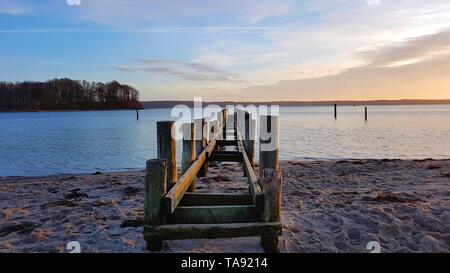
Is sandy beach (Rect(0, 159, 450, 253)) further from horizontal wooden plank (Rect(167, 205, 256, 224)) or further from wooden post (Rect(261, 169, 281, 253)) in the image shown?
wooden post (Rect(261, 169, 281, 253))

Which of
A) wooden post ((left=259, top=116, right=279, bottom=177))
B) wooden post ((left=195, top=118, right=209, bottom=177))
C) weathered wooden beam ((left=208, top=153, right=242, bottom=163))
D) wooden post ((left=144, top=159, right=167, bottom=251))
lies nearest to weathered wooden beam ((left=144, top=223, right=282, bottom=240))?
wooden post ((left=144, top=159, right=167, bottom=251))

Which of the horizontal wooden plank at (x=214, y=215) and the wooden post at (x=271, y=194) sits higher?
the wooden post at (x=271, y=194)

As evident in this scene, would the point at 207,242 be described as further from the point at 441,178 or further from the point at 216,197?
the point at 441,178

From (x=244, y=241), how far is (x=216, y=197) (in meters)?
0.75

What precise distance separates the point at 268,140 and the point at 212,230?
1702 millimetres

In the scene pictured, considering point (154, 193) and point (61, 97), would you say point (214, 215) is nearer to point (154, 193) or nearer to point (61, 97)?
point (154, 193)

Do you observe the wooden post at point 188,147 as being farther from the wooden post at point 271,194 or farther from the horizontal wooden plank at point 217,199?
the wooden post at point 271,194

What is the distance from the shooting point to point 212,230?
158 inches

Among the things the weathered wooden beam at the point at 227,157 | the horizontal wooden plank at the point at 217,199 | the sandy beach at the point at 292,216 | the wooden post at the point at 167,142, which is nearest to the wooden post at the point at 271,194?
the sandy beach at the point at 292,216

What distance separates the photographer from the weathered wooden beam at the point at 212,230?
402cm

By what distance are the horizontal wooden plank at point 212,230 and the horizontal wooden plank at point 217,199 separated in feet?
2.85

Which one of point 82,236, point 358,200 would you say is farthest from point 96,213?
point 358,200
